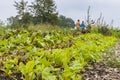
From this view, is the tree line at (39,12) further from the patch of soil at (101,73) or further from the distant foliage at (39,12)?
the patch of soil at (101,73)

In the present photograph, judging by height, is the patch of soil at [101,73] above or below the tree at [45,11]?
below

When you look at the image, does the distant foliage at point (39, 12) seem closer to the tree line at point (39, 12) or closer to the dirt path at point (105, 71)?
the tree line at point (39, 12)

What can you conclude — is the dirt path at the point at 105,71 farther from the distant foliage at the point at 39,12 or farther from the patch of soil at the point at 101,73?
the distant foliage at the point at 39,12

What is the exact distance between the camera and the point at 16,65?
4801 millimetres

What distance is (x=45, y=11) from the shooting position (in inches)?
1949

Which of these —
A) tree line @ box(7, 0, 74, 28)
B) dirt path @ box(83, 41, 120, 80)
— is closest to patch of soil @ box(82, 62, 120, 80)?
dirt path @ box(83, 41, 120, 80)

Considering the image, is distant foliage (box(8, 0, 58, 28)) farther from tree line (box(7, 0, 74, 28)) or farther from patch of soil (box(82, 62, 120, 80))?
patch of soil (box(82, 62, 120, 80))

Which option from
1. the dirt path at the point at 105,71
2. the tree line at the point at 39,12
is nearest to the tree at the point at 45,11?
the tree line at the point at 39,12

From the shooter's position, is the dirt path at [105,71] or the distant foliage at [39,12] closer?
the dirt path at [105,71]

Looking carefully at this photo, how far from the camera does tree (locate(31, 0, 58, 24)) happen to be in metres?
48.1

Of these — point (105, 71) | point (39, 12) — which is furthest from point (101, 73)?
point (39, 12)

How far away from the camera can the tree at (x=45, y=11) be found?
4806cm

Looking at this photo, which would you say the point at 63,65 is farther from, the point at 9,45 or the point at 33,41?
the point at 33,41

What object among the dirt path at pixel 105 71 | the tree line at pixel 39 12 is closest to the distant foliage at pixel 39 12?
the tree line at pixel 39 12
